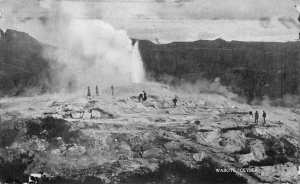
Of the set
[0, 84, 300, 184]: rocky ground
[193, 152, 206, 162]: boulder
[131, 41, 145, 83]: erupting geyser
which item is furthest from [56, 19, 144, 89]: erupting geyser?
[193, 152, 206, 162]: boulder

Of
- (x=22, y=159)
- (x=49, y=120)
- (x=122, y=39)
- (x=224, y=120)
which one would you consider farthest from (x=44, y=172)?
(x=224, y=120)

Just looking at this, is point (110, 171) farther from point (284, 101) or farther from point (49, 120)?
point (284, 101)

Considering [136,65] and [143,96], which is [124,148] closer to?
[143,96]

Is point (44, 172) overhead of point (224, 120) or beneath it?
beneath

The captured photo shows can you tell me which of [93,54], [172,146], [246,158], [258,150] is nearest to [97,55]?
[93,54]

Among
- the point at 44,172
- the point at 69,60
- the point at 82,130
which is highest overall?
the point at 69,60

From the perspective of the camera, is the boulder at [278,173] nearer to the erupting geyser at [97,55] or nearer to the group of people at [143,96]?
the group of people at [143,96]

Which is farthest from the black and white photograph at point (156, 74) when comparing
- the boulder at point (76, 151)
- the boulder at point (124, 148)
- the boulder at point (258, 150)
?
the boulder at point (76, 151)
